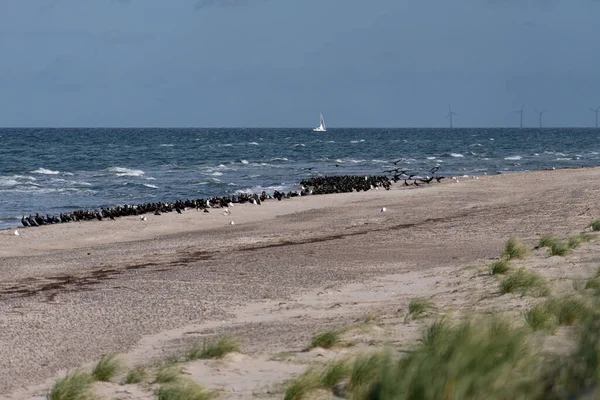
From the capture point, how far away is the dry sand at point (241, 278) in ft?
25.9

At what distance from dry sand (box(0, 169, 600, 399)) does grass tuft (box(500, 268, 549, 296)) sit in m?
0.27

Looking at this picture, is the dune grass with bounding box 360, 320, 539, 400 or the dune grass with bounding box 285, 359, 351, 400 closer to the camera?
the dune grass with bounding box 360, 320, 539, 400

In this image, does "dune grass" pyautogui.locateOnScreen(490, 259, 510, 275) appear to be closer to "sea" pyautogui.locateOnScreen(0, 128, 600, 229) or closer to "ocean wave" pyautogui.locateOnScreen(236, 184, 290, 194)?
"sea" pyautogui.locateOnScreen(0, 128, 600, 229)

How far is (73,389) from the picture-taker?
6.20m

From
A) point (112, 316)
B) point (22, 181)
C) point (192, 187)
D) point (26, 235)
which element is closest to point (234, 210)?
point (26, 235)

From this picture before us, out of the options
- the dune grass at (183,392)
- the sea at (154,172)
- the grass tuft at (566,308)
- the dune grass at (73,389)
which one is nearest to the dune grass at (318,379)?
the dune grass at (183,392)

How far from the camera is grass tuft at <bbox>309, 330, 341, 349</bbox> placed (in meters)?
7.23

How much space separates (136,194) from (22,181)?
9288 millimetres

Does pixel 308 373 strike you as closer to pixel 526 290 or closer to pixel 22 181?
pixel 526 290

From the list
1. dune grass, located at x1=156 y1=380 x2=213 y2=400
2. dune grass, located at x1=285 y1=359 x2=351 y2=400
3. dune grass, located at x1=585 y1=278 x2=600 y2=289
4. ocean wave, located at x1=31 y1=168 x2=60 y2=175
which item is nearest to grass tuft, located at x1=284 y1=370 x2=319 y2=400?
dune grass, located at x1=285 y1=359 x2=351 y2=400

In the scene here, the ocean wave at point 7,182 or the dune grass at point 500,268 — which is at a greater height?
the dune grass at point 500,268

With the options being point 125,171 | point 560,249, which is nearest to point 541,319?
point 560,249

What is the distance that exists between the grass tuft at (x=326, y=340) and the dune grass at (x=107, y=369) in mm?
1482

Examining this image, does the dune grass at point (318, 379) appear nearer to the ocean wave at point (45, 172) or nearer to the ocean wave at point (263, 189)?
the ocean wave at point (263, 189)
